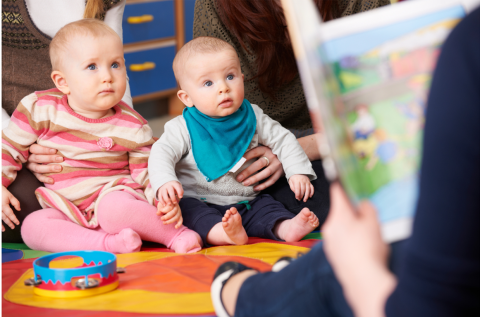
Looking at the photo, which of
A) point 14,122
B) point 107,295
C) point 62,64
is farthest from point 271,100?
point 107,295

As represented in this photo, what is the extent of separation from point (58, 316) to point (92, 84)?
619mm

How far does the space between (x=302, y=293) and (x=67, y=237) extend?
74 centimetres

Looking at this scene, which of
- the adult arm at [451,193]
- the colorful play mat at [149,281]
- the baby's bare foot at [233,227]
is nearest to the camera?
the adult arm at [451,193]

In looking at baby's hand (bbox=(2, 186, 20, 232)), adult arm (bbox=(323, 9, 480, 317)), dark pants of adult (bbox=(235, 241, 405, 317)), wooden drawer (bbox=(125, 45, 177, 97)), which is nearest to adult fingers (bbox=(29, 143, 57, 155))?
baby's hand (bbox=(2, 186, 20, 232))

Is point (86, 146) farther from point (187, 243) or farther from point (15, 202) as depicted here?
point (187, 243)

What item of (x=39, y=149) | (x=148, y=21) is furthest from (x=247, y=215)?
(x=148, y=21)

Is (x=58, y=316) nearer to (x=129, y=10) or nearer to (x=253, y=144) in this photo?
(x=253, y=144)

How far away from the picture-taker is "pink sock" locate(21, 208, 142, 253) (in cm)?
110

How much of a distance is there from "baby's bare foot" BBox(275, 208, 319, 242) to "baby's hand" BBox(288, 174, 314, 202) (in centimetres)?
10

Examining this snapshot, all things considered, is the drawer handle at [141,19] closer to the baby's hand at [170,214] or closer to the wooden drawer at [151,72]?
the wooden drawer at [151,72]

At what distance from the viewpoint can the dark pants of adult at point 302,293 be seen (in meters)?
0.53

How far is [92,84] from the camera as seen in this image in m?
1.21

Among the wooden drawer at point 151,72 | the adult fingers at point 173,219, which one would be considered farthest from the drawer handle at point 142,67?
the adult fingers at point 173,219

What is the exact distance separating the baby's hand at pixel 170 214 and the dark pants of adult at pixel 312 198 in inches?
13.2
